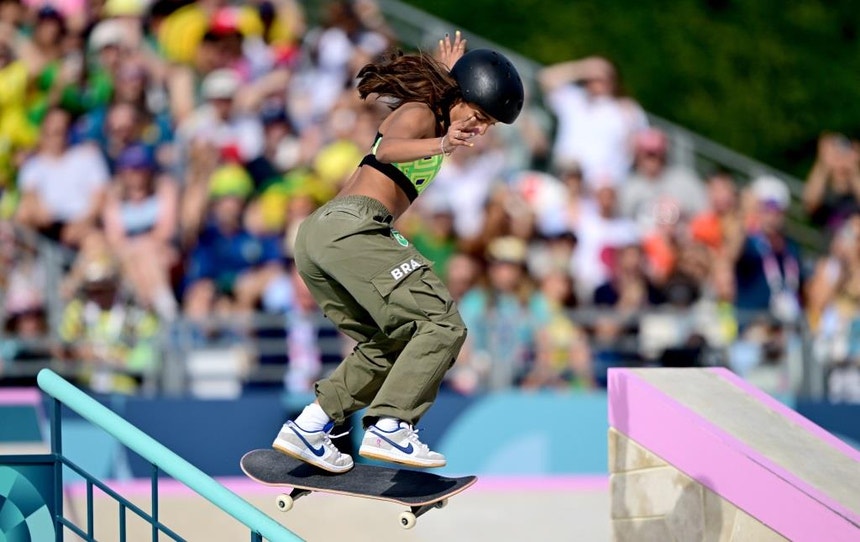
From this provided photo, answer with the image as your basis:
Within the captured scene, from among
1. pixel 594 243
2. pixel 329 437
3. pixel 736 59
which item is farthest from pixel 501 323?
pixel 736 59

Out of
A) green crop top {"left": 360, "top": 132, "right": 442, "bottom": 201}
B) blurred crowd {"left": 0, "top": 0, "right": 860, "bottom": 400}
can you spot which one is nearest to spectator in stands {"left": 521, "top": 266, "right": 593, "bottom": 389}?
blurred crowd {"left": 0, "top": 0, "right": 860, "bottom": 400}

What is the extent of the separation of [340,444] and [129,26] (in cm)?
738

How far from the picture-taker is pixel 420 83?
19.3 feet

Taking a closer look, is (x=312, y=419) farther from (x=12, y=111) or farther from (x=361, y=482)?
(x=12, y=111)

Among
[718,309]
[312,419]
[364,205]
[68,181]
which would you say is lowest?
[718,309]

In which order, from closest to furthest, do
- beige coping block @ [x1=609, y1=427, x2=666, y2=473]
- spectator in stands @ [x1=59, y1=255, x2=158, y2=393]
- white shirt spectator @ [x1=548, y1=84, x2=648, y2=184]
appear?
beige coping block @ [x1=609, y1=427, x2=666, y2=473] → spectator in stands @ [x1=59, y1=255, x2=158, y2=393] → white shirt spectator @ [x1=548, y1=84, x2=648, y2=184]

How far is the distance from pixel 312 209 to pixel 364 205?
5.46 metres

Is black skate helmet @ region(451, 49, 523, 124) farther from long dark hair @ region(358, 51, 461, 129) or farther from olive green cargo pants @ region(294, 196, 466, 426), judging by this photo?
olive green cargo pants @ region(294, 196, 466, 426)

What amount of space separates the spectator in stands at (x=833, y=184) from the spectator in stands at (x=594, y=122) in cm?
154

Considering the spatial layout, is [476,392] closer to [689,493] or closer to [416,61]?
[689,493]

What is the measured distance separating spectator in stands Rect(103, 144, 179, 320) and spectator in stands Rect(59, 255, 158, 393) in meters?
0.23

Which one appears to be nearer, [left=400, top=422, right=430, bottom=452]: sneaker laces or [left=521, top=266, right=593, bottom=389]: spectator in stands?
[left=400, top=422, right=430, bottom=452]: sneaker laces

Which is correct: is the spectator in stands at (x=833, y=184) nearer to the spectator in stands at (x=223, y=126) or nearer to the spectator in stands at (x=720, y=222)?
the spectator in stands at (x=720, y=222)

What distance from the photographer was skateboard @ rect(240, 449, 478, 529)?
577cm
